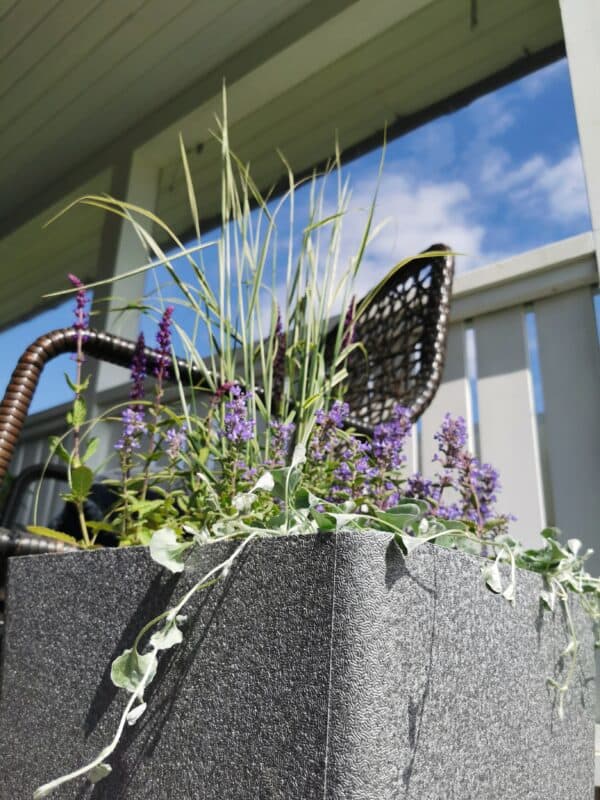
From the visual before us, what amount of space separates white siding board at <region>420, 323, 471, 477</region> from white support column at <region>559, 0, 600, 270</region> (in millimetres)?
471

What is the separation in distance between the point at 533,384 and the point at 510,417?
0.09 m

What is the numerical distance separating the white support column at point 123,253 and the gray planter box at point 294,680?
6.97 feet

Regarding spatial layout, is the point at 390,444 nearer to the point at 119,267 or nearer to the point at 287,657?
the point at 287,657

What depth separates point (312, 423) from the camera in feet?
2.74

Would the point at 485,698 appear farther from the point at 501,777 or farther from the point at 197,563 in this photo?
the point at 197,563

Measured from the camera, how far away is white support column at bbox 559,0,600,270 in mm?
1350

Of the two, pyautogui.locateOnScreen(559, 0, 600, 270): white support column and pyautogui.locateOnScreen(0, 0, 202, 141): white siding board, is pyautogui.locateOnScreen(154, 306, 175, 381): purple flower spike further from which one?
pyautogui.locateOnScreen(0, 0, 202, 141): white siding board

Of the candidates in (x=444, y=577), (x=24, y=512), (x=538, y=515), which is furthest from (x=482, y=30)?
(x=24, y=512)

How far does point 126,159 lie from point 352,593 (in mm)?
3060

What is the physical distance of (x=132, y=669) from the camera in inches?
20.1

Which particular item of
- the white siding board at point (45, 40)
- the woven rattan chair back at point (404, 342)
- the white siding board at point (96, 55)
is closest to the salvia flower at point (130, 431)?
the woven rattan chair back at point (404, 342)

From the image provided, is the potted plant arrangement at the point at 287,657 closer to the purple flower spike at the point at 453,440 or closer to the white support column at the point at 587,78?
the purple flower spike at the point at 453,440

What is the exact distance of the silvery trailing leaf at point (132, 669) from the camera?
50 cm

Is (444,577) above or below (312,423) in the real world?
below
